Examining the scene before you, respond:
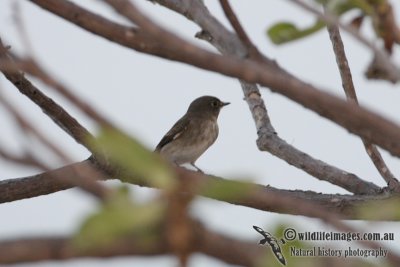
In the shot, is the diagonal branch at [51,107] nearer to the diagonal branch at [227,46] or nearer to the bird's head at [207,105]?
the diagonal branch at [227,46]

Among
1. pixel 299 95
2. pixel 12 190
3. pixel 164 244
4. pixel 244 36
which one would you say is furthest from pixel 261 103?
pixel 164 244

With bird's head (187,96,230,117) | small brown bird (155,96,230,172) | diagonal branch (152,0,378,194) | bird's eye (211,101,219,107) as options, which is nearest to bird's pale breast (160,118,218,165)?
small brown bird (155,96,230,172)

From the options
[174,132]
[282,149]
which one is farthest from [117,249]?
[174,132]

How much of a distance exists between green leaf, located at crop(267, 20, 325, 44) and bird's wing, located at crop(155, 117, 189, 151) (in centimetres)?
686

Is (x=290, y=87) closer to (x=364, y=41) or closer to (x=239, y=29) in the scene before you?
(x=364, y=41)

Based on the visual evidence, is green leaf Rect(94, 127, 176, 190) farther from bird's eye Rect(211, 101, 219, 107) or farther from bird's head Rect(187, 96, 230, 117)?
bird's eye Rect(211, 101, 219, 107)

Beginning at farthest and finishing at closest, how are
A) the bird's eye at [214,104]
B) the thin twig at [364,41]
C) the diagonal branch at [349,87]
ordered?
1. the bird's eye at [214,104]
2. the diagonal branch at [349,87]
3. the thin twig at [364,41]

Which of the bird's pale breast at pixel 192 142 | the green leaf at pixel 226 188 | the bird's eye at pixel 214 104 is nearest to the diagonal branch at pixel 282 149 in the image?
the green leaf at pixel 226 188

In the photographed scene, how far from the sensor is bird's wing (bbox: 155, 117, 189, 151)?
880 cm

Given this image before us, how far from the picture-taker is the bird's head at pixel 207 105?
9.43 meters

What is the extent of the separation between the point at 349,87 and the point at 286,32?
7.28 feet

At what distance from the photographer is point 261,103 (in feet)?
16.1

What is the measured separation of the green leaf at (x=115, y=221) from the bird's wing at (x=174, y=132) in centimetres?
765

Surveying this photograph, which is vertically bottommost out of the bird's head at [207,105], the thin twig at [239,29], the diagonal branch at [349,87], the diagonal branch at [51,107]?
the thin twig at [239,29]
